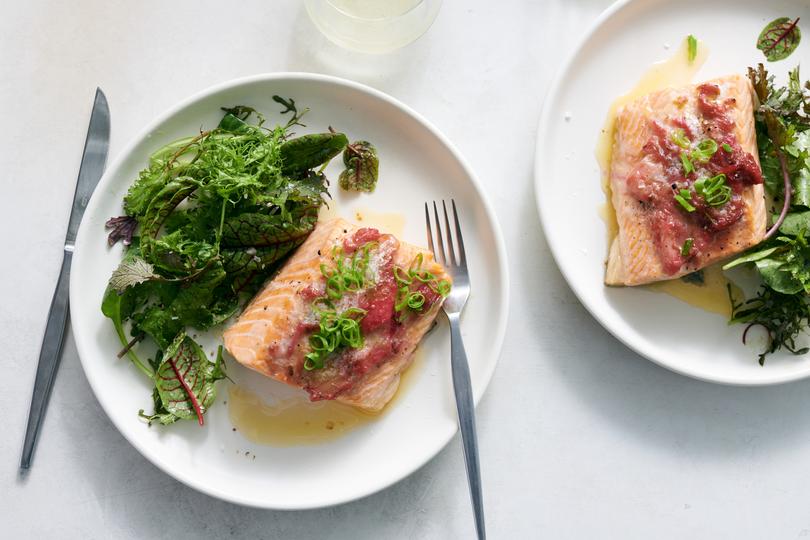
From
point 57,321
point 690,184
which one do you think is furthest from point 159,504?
point 690,184

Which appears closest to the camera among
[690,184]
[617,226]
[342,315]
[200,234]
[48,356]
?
[342,315]

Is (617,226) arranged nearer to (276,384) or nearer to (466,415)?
(466,415)

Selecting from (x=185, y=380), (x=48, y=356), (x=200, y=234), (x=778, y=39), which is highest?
(x=778, y=39)

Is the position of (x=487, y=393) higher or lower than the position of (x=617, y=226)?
lower

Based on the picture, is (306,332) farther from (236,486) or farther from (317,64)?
(317,64)

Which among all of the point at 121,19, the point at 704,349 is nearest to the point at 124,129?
the point at 121,19

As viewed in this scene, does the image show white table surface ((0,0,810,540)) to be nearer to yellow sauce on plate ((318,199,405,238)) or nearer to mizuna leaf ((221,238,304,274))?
yellow sauce on plate ((318,199,405,238))

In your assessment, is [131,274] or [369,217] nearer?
[131,274]

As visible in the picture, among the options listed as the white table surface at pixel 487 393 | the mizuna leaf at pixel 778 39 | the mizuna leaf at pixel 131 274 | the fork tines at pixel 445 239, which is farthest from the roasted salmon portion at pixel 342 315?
the mizuna leaf at pixel 778 39
